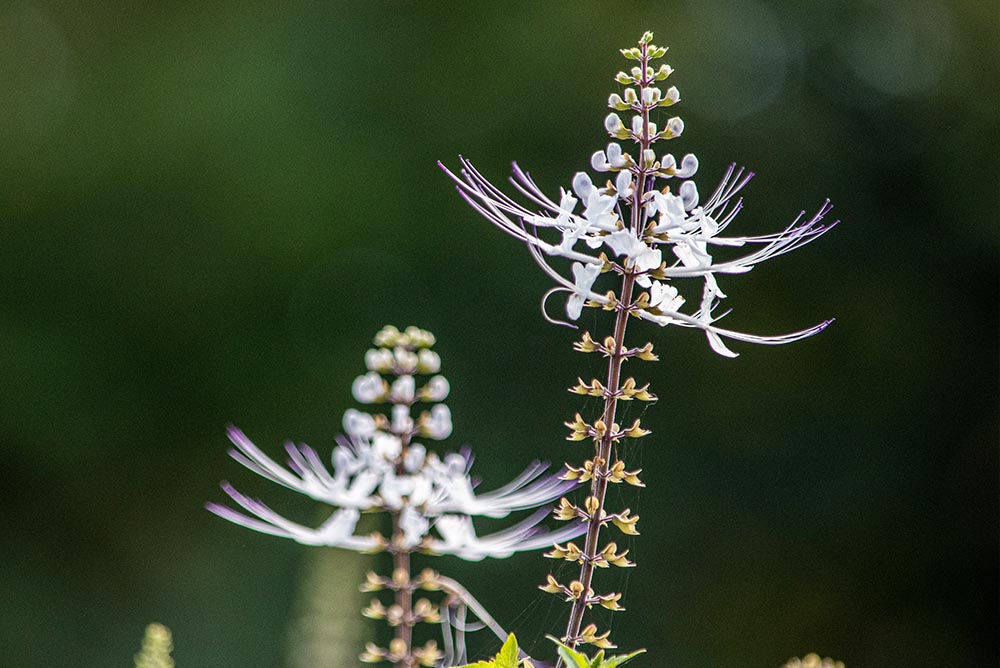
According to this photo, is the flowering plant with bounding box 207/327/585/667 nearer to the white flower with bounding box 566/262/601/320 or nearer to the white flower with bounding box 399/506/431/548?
the white flower with bounding box 399/506/431/548

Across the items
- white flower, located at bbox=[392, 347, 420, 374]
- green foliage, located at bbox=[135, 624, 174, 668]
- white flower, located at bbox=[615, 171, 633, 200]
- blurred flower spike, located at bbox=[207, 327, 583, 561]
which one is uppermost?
white flower, located at bbox=[392, 347, 420, 374]

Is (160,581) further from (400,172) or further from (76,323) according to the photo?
(400,172)

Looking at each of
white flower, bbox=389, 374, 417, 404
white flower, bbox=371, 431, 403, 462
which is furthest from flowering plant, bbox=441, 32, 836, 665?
white flower, bbox=389, 374, 417, 404

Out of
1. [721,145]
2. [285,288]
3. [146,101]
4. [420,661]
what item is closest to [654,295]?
[420,661]

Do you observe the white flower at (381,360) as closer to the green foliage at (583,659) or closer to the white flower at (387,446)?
the white flower at (387,446)

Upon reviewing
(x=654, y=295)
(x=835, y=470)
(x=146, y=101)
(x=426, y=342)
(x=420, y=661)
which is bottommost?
(x=420, y=661)

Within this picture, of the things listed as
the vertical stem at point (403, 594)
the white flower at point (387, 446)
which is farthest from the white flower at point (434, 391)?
the vertical stem at point (403, 594)
